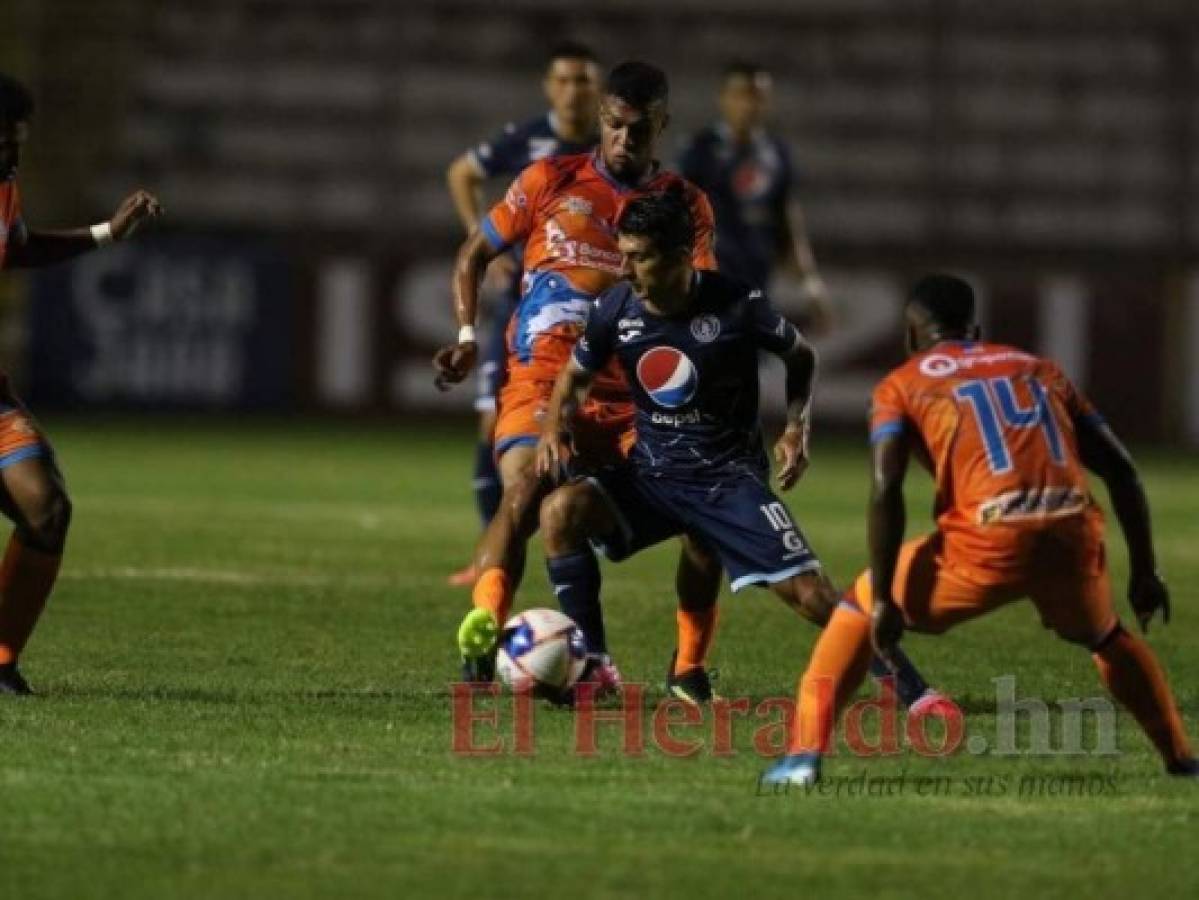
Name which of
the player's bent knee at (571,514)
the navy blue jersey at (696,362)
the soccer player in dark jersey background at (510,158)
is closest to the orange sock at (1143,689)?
the navy blue jersey at (696,362)

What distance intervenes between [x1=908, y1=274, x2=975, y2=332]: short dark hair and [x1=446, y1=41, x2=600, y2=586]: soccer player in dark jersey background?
180 inches

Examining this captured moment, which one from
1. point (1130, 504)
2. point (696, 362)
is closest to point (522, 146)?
point (696, 362)

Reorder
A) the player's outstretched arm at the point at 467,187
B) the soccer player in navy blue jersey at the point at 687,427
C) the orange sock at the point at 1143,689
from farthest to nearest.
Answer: the player's outstretched arm at the point at 467,187 < the soccer player in navy blue jersey at the point at 687,427 < the orange sock at the point at 1143,689

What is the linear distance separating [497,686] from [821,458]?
41.3 feet

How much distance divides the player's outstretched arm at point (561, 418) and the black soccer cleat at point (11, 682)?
168 centimetres

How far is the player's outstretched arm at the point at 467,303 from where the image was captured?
873 cm

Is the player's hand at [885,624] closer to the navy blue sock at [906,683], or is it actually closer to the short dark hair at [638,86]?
the navy blue sock at [906,683]

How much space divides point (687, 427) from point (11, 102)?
7.45ft

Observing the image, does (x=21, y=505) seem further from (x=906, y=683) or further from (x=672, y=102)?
(x=672, y=102)

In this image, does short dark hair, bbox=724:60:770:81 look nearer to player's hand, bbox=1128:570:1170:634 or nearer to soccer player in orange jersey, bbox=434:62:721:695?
soccer player in orange jersey, bbox=434:62:721:695

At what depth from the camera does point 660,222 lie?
7.82 meters

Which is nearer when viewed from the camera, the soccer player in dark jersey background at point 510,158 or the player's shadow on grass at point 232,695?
the player's shadow on grass at point 232,695

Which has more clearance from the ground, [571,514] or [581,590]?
[571,514]

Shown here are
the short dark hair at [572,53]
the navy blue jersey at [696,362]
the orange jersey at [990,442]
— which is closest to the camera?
the orange jersey at [990,442]
